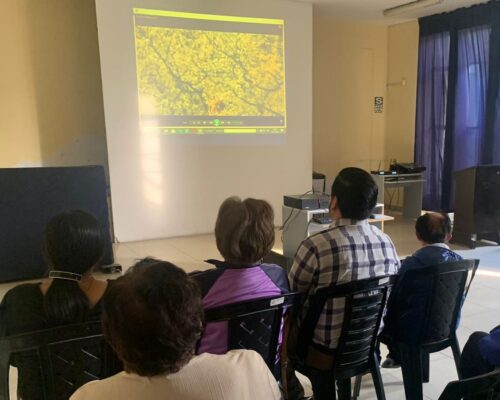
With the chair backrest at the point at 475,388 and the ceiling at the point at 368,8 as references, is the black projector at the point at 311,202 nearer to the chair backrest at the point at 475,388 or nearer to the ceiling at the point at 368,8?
the chair backrest at the point at 475,388

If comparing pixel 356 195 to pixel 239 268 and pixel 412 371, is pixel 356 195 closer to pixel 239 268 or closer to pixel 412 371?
pixel 239 268

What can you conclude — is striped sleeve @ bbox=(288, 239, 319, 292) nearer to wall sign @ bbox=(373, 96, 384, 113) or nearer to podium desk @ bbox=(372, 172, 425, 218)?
podium desk @ bbox=(372, 172, 425, 218)

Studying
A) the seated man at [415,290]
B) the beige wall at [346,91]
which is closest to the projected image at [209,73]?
the beige wall at [346,91]

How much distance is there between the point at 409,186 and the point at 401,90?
1.58m

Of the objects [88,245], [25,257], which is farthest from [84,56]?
[88,245]

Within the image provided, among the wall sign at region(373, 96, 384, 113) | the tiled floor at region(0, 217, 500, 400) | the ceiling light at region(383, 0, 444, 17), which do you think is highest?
the ceiling light at region(383, 0, 444, 17)

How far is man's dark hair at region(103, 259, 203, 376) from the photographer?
2.71ft

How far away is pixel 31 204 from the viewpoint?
3660 millimetres

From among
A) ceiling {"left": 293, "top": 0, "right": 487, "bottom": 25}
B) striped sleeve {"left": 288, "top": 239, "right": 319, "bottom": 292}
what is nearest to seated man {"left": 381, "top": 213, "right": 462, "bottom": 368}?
striped sleeve {"left": 288, "top": 239, "right": 319, "bottom": 292}

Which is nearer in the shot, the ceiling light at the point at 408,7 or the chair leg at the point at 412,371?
the chair leg at the point at 412,371

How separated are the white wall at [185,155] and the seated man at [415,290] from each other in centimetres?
350

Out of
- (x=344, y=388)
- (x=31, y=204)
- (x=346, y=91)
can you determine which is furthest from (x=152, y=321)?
(x=346, y=91)

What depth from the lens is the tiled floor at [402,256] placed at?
2.22m

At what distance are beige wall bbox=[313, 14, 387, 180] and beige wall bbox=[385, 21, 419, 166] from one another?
11cm
